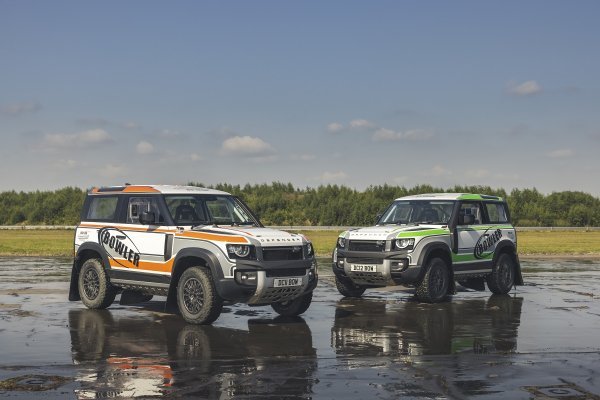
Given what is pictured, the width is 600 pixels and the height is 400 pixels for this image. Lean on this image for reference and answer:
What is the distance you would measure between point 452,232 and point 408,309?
233 centimetres

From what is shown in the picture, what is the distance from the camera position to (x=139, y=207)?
48.1ft

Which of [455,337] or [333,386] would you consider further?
[455,337]

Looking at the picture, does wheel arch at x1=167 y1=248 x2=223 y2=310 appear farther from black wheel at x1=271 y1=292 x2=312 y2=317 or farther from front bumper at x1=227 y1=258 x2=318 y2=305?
black wheel at x1=271 y1=292 x2=312 y2=317

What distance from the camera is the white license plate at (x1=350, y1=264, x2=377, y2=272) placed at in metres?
→ 16.3

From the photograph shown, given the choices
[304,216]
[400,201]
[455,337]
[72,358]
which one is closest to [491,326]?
[455,337]

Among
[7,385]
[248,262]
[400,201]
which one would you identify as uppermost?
[400,201]

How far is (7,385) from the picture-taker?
27.9 feet

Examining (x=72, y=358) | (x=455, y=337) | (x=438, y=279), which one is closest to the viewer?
(x=72, y=358)

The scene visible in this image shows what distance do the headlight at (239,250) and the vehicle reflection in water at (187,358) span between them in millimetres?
1107

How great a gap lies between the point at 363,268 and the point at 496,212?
4141 mm

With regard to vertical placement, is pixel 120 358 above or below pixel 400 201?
below

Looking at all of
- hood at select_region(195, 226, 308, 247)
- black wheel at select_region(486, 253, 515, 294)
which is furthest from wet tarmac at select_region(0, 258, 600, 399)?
hood at select_region(195, 226, 308, 247)

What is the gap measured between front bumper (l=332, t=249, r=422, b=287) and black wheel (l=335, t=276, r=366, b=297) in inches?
19.6

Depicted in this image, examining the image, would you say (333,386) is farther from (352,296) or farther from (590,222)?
(590,222)
